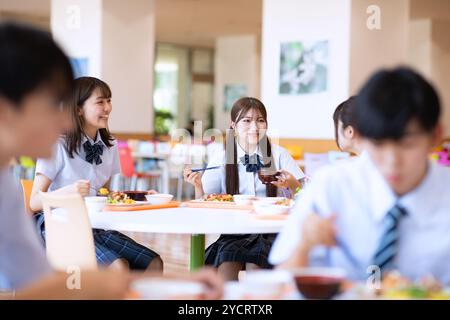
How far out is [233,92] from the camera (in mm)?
15523

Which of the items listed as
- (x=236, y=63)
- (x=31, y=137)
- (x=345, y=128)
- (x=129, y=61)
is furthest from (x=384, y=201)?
(x=236, y=63)

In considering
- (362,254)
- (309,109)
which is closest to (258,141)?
(362,254)

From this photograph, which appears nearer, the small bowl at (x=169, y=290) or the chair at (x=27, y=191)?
the small bowl at (x=169, y=290)

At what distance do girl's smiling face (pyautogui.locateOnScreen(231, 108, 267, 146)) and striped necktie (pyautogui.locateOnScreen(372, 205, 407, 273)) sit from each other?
2.15 metres

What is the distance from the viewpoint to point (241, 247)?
11.1 ft

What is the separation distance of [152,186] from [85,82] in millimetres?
7492

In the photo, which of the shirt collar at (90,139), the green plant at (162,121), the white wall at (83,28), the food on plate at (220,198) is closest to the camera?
the food on plate at (220,198)

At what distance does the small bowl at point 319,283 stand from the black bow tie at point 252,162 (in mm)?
2258

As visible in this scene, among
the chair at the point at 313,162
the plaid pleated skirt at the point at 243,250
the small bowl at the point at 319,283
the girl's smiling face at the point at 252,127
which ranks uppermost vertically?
the girl's smiling face at the point at 252,127

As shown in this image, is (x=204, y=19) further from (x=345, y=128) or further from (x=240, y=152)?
(x=345, y=128)

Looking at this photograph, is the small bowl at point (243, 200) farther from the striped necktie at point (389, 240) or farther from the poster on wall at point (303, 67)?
the poster on wall at point (303, 67)

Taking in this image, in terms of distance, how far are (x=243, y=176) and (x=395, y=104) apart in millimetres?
2288

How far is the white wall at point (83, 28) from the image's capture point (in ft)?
31.9

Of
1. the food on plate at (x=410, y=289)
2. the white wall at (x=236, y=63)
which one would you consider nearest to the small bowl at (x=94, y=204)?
the food on plate at (x=410, y=289)
